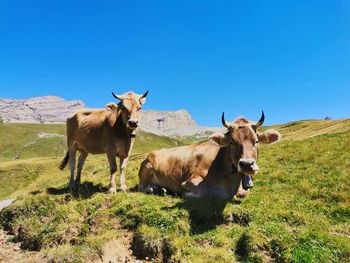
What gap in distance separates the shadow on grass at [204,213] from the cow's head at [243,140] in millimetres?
1522

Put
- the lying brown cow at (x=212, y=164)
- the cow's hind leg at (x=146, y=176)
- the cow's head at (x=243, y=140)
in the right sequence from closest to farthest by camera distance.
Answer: the cow's head at (x=243, y=140) → the lying brown cow at (x=212, y=164) → the cow's hind leg at (x=146, y=176)

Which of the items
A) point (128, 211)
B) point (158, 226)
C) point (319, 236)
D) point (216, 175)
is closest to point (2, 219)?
point (128, 211)

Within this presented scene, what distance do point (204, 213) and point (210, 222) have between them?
13.1 inches

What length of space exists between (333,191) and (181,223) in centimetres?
602

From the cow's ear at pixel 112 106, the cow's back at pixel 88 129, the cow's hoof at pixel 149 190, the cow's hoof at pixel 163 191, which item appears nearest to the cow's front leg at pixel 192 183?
the cow's hoof at pixel 163 191

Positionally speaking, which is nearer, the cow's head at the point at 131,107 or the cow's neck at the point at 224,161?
the cow's neck at the point at 224,161

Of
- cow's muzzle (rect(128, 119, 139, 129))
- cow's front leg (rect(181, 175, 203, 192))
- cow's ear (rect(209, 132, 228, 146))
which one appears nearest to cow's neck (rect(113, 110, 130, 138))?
cow's muzzle (rect(128, 119, 139, 129))

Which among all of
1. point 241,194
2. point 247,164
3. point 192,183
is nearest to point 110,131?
point 192,183

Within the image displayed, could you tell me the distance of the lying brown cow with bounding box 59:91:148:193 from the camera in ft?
50.1

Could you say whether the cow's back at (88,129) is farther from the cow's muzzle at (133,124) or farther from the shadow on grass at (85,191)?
the cow's muzzle at (133,124)

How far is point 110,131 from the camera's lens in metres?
16.3

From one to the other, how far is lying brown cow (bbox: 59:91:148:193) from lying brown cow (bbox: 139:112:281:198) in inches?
49.5

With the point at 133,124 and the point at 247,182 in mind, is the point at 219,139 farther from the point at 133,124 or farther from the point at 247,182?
the point at 133,124

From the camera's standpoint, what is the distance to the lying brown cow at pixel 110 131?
50.1ft
